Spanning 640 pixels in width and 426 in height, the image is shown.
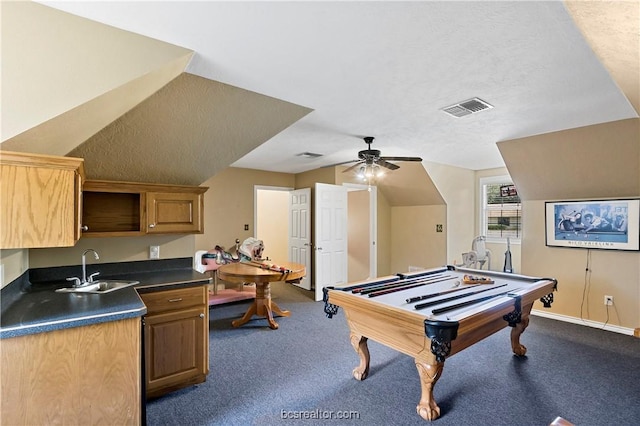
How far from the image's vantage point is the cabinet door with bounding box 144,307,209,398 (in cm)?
229

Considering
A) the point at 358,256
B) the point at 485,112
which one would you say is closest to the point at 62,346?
the point at 485,112

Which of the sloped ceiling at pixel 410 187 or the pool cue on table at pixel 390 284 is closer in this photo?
the pool cue on table at pixel 390 284

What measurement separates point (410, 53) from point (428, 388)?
220 cm

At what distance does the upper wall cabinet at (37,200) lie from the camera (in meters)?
1.56

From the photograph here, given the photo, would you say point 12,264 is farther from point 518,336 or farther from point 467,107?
point 518,336

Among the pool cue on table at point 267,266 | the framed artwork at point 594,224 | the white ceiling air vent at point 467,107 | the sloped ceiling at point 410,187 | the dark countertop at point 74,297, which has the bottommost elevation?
the pool cue on table at point 267,266

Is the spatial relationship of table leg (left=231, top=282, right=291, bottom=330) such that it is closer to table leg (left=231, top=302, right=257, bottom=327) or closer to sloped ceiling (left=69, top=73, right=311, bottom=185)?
table leg (left=231, top=302, right=257, bottom=327)

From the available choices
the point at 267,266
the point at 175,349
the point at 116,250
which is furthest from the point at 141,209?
the point at 267,266

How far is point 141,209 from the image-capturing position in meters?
2.67

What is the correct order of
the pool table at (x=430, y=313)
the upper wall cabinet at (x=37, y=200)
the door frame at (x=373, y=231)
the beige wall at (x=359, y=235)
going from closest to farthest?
the upper wall cabinet at (x=37, y=200)
the pool table at (x=430, y=313)
the door frame at (x=373, y=231)
the beige wall at (x=359, y=235)

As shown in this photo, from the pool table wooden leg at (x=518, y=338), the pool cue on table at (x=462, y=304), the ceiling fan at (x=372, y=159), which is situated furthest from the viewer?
the ceiling fan at (x=372, y=159)

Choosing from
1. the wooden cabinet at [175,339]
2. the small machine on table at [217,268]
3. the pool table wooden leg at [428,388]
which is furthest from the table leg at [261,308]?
the pool table wooden leg at [428,388]

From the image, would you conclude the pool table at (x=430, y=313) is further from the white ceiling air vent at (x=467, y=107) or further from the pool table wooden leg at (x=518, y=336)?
the white ceiling air vent at (x=467, y=107)

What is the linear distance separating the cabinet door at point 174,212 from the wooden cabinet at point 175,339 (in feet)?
2.05
